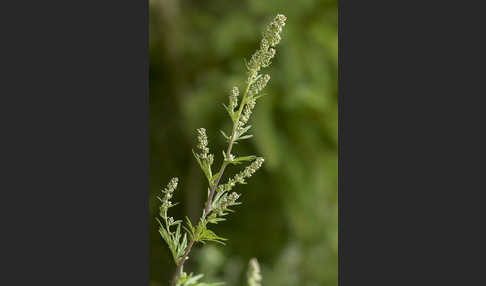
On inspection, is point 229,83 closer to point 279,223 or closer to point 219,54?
point 219,54

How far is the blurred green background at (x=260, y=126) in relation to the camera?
3.98 m

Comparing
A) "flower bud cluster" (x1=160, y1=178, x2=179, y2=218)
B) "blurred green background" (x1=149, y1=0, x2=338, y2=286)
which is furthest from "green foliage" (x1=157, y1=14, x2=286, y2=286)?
"blurred green background" (x1=149, y1=0, x2=338, y2=286)

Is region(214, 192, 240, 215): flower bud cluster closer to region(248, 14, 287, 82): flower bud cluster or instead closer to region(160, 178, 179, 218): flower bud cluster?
region(160, 178, 179, 218): flower bud cluster

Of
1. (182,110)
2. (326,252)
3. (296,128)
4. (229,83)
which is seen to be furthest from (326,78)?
(326,252)

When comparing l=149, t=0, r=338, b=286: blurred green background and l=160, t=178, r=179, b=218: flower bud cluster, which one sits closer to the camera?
l=160, t=178, r=179, b=218: flower bud cluster

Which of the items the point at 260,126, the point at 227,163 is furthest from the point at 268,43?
the point at 260,126

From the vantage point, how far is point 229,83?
3.85m

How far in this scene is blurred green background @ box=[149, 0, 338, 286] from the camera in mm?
3977

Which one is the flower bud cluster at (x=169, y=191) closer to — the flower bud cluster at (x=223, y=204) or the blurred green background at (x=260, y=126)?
the flower bud cluster at (x=223, y=204)

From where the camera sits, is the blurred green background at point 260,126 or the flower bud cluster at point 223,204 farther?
the blurred green background at point 260,126

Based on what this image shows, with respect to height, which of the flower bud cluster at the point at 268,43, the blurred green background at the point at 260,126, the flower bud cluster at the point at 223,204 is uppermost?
the blurred green background at the point at 260,126

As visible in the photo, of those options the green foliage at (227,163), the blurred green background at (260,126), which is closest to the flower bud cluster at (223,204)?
the green foliage at (227,163)

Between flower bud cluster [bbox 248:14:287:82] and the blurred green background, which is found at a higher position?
the blurred green background

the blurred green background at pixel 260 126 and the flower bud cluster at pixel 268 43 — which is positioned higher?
the blurred green background at pixel 260 126
